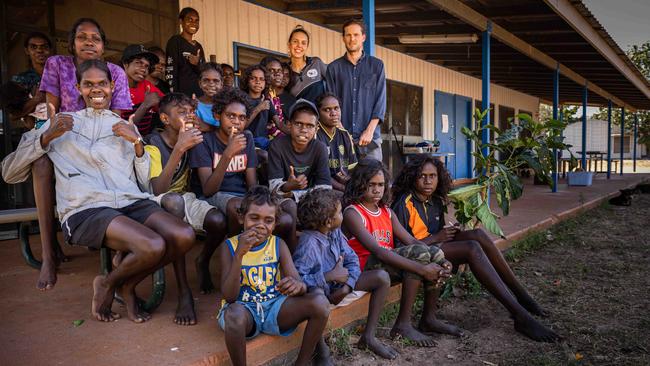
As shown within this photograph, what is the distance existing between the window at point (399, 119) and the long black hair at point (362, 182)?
7092 millimetres

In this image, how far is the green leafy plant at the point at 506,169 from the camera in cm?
347

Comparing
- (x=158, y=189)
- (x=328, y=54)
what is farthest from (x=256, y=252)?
(x=328, y=54)

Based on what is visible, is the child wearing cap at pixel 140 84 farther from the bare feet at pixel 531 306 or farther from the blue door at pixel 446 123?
the blue door at pixel 446 123

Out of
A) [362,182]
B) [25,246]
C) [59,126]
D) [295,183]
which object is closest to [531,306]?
[362,182]

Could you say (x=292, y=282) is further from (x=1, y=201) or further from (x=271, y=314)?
(x=1, y=201)

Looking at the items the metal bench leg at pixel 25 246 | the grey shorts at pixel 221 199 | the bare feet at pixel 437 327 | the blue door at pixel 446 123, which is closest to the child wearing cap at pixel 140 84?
the grey shorts at pixel 221 199

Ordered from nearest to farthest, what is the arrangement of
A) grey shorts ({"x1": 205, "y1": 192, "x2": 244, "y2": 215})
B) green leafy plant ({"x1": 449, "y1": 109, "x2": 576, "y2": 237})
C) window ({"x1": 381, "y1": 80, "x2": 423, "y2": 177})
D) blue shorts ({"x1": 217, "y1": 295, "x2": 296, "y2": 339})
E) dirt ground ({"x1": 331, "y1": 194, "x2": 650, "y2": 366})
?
blue shorts ({"x1": 217, "y1": 295, "x2": 296, "y2": 339}) → dirt ground ({"x1": 331, "y1": 194, "x2": 650, "y2": 366}) → grey shorts ({"x1": 205, "y1": 192, "x2": 244, "y2": 215}) → green leafy plant ({"x1": 449, "y1": 109, "x2": 576, "y2": 237}) → window ({"x1": 381, "y1": 80, "x2": 423, "y2": 177})

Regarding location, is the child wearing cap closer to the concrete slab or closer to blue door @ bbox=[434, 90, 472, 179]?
the concrete slab

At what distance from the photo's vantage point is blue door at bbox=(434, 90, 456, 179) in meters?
11.9

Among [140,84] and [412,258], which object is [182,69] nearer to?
[140,84]

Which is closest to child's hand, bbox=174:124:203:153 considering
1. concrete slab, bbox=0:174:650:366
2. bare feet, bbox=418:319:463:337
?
concrete slab, bbox=0:174:650:366

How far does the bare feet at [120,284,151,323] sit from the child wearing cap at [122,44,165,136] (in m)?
1.45

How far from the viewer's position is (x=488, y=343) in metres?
2.83

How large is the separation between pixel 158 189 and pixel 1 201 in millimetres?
3466
